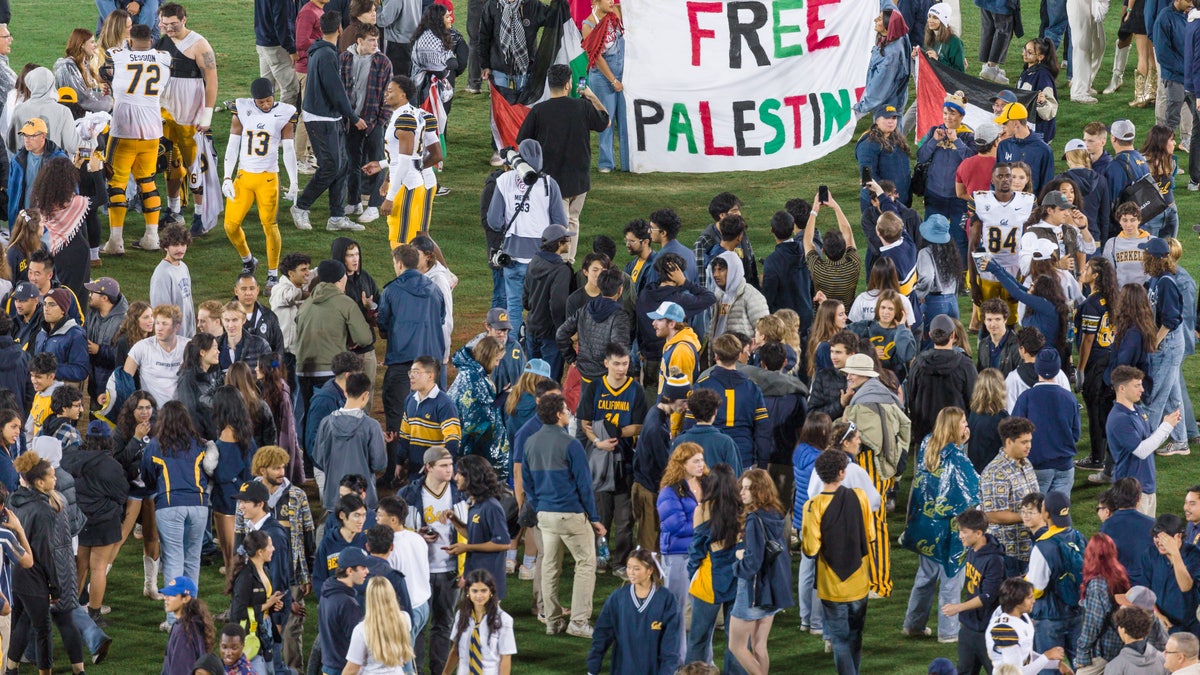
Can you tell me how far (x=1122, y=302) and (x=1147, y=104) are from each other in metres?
9.87

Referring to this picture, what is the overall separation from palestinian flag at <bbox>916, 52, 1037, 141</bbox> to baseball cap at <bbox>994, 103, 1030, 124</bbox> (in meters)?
2.01

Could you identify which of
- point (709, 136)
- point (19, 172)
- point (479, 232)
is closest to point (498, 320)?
point (19, 172)

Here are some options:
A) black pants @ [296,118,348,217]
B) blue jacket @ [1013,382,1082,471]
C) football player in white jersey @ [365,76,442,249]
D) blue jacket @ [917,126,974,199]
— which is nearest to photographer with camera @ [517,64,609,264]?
football player in white jersey @ [365,76,442,249]

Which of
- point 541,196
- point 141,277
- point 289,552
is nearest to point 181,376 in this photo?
point 289,552

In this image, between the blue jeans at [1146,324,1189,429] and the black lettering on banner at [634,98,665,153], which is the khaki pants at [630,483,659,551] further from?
the black lettering on banner at [634,98,665,153]

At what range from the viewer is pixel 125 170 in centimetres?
1652

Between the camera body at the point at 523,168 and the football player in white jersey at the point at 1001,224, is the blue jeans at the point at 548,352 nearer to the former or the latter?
Answer: the camera body at the point at 523,168

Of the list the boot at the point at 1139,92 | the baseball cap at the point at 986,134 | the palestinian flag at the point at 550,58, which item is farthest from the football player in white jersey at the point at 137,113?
the boot at the point at 1139,92

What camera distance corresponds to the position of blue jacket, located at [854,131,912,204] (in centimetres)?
1595

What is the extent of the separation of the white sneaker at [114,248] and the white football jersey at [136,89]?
1.15 m

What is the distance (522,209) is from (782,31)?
5.61m

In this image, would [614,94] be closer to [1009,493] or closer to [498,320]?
[498,320]

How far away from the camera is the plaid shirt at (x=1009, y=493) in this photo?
35.7ft

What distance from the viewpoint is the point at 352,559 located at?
9.65 meters
